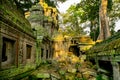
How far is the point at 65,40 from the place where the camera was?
24172 millimetres

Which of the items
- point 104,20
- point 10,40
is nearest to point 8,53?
point 10,40

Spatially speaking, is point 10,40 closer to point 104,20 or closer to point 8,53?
point 8,53

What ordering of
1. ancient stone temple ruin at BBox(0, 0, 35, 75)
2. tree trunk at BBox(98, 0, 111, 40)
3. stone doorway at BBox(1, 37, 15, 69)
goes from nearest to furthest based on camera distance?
ancient stone temple ruin at BBox(0, 0, 35, 75)
stone doorway at BBox(1, 37, 15, 69)
tree trunk at BBox(98, 0, 111, 40)

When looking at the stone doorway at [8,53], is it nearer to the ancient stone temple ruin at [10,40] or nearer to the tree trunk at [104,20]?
the ancient stone temple ruin at [10,40]

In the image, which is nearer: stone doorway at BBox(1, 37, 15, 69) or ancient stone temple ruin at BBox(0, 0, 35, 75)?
ancient stone temple ruin at BBox(0, 0, 35, 75)

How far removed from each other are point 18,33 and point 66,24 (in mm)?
34116

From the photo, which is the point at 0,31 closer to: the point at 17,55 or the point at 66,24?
the point at 17,55

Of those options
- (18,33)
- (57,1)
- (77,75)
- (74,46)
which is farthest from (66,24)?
(18,33)

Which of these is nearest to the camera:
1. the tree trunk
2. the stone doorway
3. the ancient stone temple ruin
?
the ancient stone temple ruin

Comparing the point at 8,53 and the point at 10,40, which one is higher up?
the point at 10,40

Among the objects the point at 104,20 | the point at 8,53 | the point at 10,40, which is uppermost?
the point at 104,20

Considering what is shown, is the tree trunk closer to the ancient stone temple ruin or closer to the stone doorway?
the ancient stone temple ruin

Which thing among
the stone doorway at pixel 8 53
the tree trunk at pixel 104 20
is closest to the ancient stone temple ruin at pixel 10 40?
the stone doorway at pixel 8 53

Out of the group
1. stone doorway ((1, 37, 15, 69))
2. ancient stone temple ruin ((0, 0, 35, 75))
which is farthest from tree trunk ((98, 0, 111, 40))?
stone doorway ((1, 37, 15, 69))
